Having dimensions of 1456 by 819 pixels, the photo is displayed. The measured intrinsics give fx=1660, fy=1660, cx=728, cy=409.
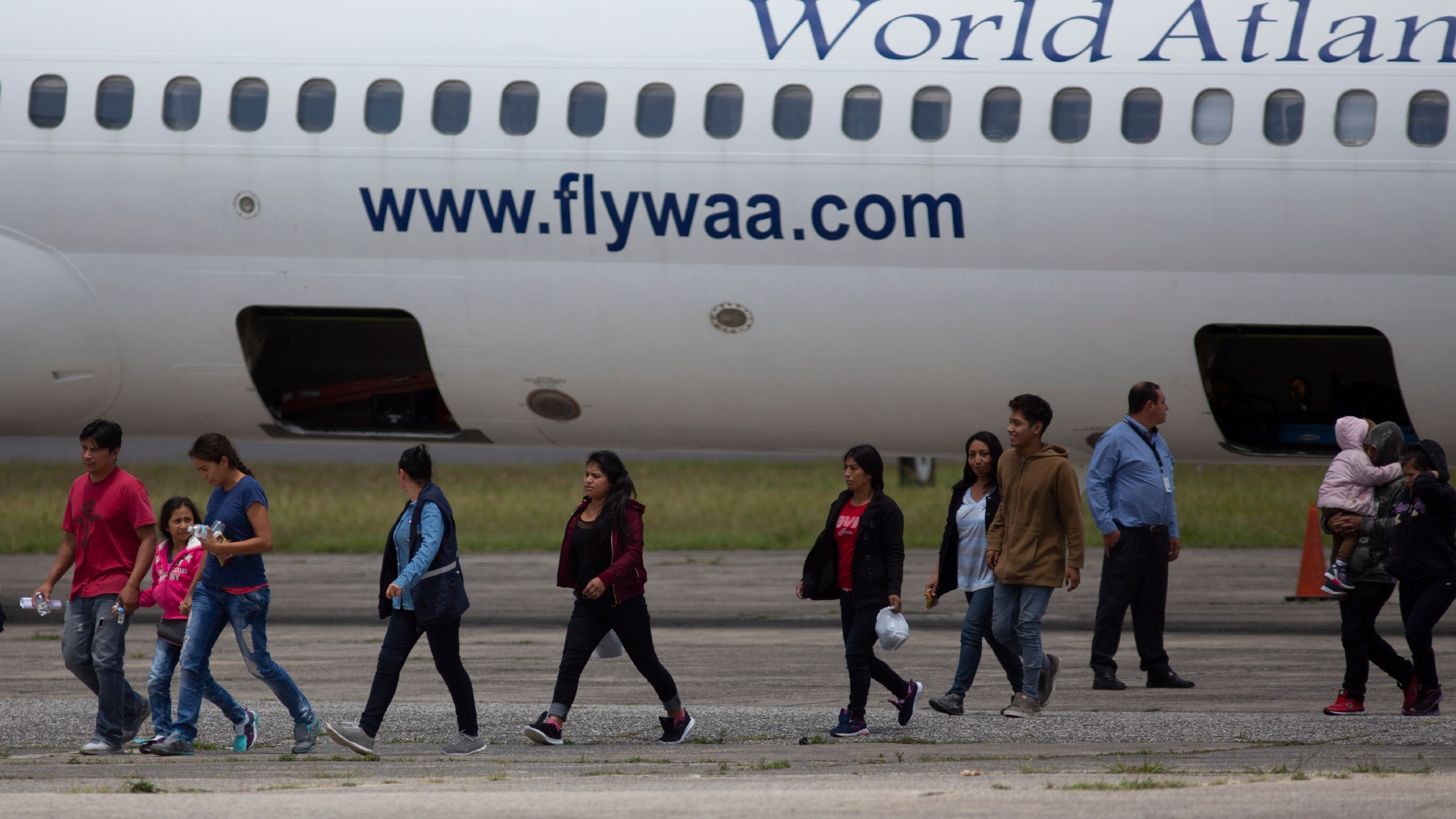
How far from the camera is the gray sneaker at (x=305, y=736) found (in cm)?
847

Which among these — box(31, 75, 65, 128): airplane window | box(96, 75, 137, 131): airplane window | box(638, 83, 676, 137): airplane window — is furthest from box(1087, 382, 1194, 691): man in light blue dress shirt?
box(31, 75, 65, 128): airplane window

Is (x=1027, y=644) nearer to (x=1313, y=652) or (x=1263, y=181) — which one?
(x=1313, y=652)

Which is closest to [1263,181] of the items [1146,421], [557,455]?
[1146,421]

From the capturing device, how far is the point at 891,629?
28.6 ft

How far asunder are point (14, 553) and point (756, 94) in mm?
14905

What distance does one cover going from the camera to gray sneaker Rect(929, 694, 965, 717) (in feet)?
30.6

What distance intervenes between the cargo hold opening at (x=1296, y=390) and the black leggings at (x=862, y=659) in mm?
5088

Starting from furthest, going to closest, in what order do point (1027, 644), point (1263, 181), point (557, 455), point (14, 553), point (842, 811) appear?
point (557, 455)
point (14, 553)
point (1263, 181)
point (1027, 644)
point (842, 811)

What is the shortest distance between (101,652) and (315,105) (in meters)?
5.80

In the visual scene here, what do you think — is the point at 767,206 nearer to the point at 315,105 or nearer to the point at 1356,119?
the point at 315,105

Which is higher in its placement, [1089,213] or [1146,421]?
[1089,213]

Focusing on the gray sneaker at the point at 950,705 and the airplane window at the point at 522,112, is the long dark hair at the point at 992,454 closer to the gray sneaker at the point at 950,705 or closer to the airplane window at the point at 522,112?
the gray sneaker at the point at 950,705

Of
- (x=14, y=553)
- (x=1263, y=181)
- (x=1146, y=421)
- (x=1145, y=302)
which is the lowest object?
(x=14, y=553)

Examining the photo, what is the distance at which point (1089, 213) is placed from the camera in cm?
1232
